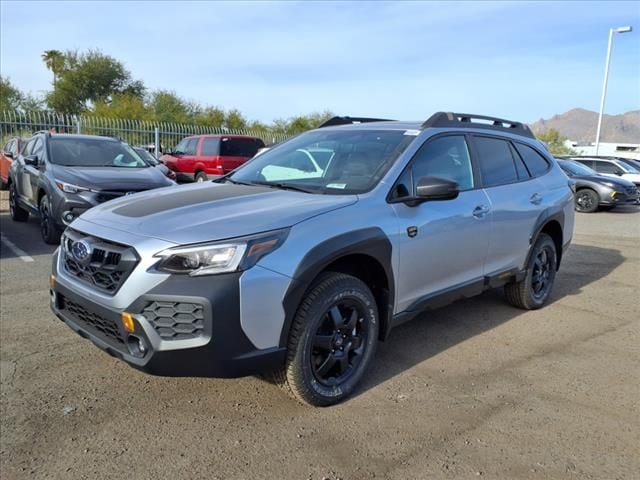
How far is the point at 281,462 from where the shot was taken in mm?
2613

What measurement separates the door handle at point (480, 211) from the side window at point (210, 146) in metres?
12.1

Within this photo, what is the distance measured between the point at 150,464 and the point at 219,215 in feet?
4.37

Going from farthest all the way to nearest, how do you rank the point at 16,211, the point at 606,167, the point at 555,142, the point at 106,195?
the point at 555,142, the point at 606,167, the point at 16,211, the point at 106,195

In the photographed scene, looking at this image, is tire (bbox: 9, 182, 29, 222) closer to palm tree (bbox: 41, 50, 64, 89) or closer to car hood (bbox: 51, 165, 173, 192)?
car hood (bbox: 51, 165, 173, 192)

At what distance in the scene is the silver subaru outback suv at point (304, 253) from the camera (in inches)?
103

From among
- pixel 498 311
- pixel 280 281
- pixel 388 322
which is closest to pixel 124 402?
pixel 280 281

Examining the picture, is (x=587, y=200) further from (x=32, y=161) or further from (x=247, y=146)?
(x=32, y=161)

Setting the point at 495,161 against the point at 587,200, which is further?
the point at 587,200

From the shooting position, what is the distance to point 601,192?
1436 cm

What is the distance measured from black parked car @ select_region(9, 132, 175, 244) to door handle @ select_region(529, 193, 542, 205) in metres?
4.96

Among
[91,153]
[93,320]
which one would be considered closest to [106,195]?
[91,153]

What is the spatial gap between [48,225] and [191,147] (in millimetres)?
9249

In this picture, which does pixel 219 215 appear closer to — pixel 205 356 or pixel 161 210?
pixel 161 210

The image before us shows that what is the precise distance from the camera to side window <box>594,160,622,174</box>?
18.0 meters
